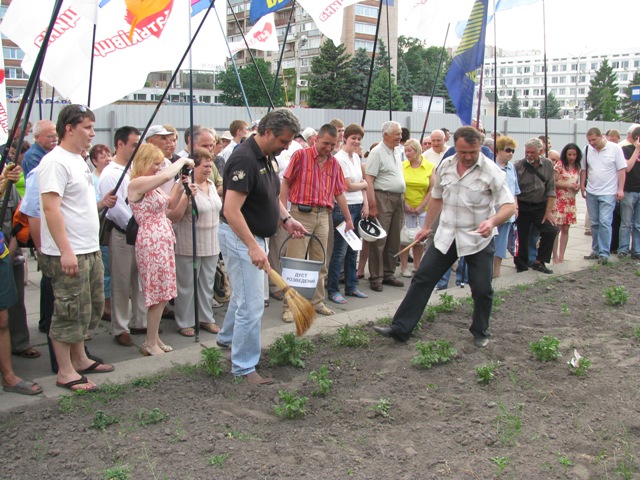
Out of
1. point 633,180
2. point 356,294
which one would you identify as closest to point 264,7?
point 356,294

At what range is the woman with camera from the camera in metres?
5.92

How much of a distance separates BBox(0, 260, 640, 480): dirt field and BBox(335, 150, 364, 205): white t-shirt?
7.82 ft

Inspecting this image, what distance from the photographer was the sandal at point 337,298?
7.20 metres

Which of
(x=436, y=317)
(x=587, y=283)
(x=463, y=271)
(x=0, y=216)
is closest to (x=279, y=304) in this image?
(x=436, y=317)

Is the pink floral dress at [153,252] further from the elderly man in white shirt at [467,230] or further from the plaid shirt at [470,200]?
the plaid shirt at [470,200]

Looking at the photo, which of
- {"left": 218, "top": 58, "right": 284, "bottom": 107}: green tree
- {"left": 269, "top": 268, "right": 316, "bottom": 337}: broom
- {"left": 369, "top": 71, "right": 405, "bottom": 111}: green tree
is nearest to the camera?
{"left": 269, "top": 268, "right": 316, "bottom": 337}: broom

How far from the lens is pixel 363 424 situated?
4023 millimetres

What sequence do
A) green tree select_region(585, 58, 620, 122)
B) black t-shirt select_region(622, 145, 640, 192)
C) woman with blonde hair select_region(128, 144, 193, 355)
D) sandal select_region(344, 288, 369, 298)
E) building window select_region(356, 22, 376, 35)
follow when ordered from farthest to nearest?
1. green tree select_region(585, 58, 620, 122)
2. building window select_region(356, 22, 376, 35)
3. black t-shirt select_region(622, 145, 640, 192)
4. sandal select_region(344, 288, 369, 298)
5. woman with blonde hair select_region(128, 144, 193, 355)

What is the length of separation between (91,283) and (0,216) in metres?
0.75

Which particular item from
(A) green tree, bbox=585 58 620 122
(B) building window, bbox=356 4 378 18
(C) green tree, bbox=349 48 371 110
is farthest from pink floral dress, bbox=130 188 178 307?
(A) green tree, bbox=585 58 620 122

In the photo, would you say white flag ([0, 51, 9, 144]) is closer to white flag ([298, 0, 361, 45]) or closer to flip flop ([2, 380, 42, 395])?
flip flop ([2, 380, 42, 395])

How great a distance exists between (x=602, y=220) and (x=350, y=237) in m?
4.64

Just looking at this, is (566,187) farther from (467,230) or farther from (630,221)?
(467,230)

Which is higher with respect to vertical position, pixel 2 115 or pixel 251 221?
pixel 2 115
